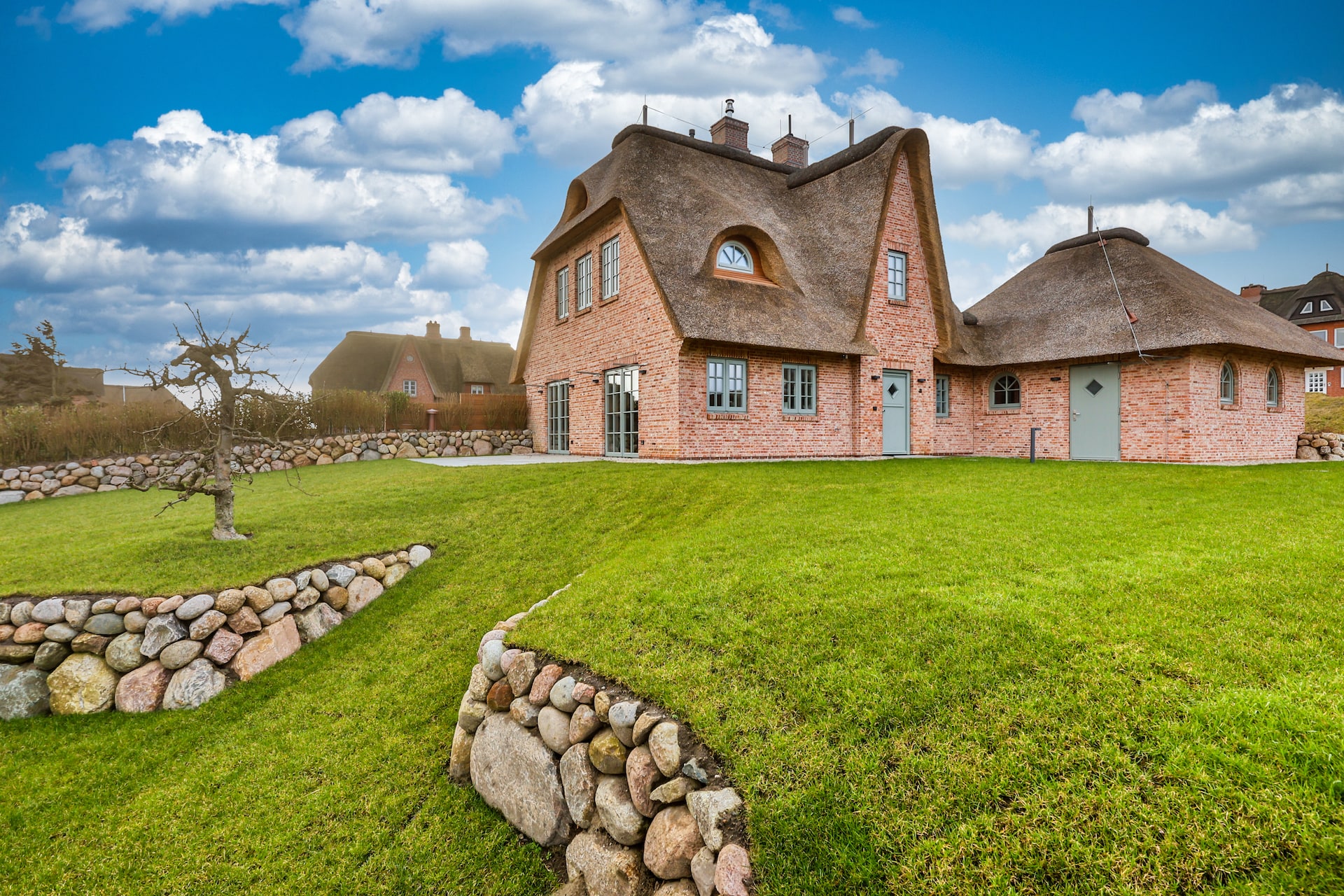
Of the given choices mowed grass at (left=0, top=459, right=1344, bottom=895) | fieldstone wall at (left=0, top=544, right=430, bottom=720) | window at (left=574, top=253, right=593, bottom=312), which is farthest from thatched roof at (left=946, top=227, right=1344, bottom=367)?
fieldstone wall at (left=0, top=544, right=430, bottom=720)

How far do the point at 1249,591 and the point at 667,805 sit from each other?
14.4ft

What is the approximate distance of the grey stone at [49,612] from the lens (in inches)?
230

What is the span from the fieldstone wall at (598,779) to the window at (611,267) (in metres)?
11.4

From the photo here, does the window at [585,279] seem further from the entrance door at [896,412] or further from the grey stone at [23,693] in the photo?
the grey stone at [23,693]

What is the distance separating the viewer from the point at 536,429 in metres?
19.9

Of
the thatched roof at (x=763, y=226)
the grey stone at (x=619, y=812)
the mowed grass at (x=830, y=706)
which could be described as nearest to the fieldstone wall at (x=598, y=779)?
the grey stone at (x=619, y=812)

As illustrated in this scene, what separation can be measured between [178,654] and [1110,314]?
20.0m

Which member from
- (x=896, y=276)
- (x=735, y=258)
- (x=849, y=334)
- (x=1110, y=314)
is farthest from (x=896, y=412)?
(x=1110, y=314)

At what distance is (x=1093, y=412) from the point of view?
54.5 ft

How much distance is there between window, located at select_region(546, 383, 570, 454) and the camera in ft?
59.4

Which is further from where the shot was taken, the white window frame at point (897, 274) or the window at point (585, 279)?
the window at point (585, 279)

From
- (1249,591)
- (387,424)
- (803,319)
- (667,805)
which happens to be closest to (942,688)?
(667,805)

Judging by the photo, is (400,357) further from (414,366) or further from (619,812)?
(619,812)

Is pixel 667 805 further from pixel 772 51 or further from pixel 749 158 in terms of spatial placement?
pixel 749 158
